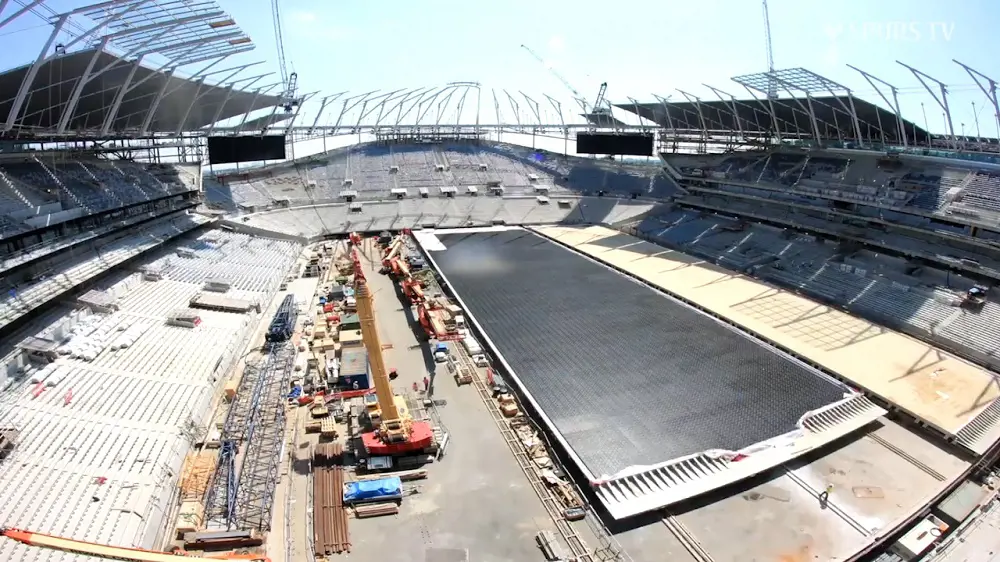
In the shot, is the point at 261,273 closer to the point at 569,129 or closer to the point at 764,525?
the point at 764,525

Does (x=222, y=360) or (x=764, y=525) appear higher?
(x=222, y=360)

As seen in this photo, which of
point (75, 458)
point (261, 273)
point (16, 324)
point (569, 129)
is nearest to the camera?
point (75, 458)

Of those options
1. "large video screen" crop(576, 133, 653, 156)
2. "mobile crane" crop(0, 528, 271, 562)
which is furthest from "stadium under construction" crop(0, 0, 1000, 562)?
"large video screen" crop(576, 133, 653, 156)

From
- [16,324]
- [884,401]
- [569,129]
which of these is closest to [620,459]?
[884,401]

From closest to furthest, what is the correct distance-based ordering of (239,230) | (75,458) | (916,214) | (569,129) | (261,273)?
1. (75,458)
2. (916,214)
3. (261,273)
4. (239,230)
5. (569,129)

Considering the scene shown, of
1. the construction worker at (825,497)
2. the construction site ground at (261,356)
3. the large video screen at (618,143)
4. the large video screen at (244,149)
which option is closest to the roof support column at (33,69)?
the construction site ground at (261,356)

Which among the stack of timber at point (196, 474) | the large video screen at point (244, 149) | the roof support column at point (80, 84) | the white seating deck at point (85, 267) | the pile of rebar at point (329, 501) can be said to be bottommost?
the pile of rebar at point (329, 501)

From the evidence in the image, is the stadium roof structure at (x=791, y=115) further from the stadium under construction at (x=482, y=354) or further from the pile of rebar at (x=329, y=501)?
the pile of rebar at (x=329, y=501)
